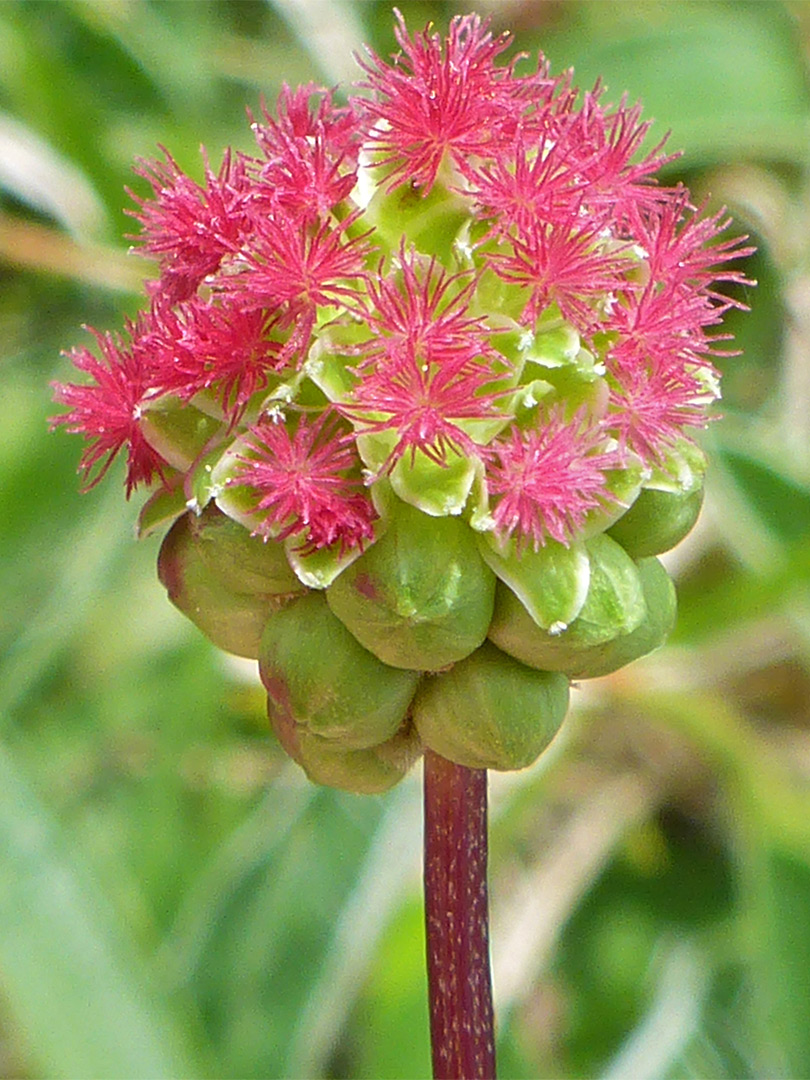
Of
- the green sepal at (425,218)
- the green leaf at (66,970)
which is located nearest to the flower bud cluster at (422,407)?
the green sepal at (425,218)

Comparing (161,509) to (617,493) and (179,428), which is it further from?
(617,493)

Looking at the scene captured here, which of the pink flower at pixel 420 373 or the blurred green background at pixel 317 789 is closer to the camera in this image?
the pink flower at pixel 420 373

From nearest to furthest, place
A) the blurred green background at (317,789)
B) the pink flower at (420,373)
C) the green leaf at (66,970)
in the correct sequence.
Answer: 1. the pink flower at (420,373)
2. the green leaf at (66,970)
3. the blurred green background at (317,789)

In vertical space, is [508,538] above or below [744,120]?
above

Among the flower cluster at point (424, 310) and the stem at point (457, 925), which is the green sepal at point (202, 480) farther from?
the stem at point (457, 925)

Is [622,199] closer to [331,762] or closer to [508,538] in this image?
[508,538]

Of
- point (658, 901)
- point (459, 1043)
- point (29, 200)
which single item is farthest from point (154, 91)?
point (459, 1043)
